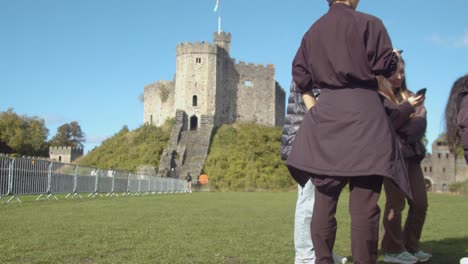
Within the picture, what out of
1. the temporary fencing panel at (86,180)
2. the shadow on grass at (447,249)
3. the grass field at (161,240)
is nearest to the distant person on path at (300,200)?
the grass field at (161,240)

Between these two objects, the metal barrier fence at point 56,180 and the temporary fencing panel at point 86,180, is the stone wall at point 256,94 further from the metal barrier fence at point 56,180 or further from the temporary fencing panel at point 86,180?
the temporary fencing panel at point 86,180

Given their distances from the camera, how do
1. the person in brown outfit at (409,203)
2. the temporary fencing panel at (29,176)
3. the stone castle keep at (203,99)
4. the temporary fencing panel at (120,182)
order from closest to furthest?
1. the person in brown outfit at (409,203)
2. the temporary fencing panel at (29,176)
3. the temporary fencing panel at (120,182)
4. the stone castle keep at (203,99)

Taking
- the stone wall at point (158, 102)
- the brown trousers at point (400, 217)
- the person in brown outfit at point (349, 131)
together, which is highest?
the stone wall at point (158, 102)

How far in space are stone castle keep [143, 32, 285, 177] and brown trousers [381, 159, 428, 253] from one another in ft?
114

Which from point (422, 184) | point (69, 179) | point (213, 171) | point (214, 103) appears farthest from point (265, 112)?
point (422, 184)

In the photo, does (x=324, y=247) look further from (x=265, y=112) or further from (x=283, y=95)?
(x=283, y=95)

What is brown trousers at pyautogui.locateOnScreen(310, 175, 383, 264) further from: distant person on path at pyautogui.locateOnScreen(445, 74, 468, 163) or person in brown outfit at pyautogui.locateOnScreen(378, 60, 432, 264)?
distant person on path at pyautogui.locateOnScreen(445, 74, 468, 163)

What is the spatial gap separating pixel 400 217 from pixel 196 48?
137 feet

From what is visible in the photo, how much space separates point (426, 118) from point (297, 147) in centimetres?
201

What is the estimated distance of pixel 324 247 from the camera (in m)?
3.28

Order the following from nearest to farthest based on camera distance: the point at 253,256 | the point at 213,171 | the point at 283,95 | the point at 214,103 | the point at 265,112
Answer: the point at 253,256
the point at 213,171
the point at 214,103
the point at 265,112
the point at 283,95

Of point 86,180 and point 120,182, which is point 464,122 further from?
point 120,182

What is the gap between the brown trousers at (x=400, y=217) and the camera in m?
5.04

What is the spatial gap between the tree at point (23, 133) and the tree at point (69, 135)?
62.5 ft
